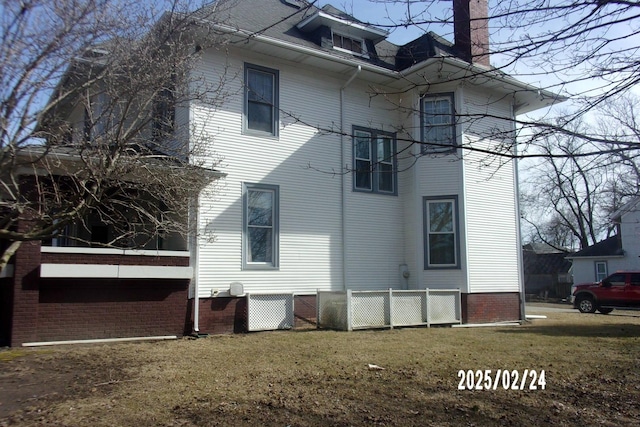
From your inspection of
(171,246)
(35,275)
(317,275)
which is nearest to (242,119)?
(171,246)

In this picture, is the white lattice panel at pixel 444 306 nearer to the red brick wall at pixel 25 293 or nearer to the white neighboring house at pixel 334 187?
the white neighboring house at pixel 334 187

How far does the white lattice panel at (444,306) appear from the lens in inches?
551

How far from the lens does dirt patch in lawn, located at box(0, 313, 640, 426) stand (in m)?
5.48

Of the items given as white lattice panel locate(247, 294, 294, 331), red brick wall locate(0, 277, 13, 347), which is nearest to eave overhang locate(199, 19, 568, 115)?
white lattice panel locate(247, 294, 294, 331)

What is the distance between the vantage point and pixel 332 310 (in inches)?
508

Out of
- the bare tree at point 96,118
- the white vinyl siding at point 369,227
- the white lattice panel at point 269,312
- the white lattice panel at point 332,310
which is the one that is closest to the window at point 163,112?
the bare tree at point 96,118

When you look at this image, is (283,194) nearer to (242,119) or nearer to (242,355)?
(242,119)

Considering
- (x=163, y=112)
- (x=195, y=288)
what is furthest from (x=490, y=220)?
(x=163, y=112)

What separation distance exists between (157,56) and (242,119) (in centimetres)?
491

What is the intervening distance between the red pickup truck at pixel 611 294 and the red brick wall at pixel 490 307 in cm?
846

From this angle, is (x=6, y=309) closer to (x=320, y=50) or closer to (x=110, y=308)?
(x=110, y=308)

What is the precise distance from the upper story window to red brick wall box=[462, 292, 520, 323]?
25.6 ft
